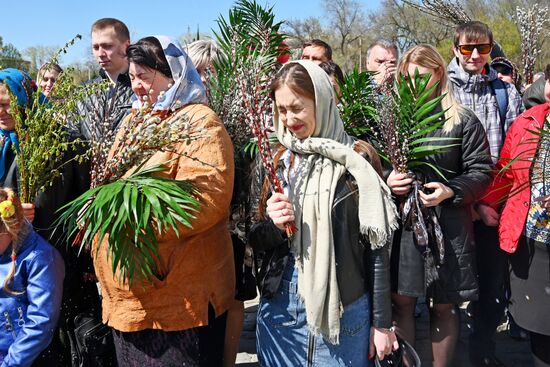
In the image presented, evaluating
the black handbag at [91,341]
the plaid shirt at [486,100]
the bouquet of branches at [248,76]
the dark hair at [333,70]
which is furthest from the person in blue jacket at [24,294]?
the plaid shirt at [486,100]

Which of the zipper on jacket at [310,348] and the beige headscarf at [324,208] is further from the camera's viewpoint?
the zipper on jacket at [310,348]

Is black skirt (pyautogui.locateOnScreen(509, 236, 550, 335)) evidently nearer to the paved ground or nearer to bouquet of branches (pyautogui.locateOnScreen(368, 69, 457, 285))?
bouquet of branches (pyautogui.locateOnScreen(368, 69, 457, 285))

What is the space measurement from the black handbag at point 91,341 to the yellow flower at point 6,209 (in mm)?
851

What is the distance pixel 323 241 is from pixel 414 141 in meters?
0.91

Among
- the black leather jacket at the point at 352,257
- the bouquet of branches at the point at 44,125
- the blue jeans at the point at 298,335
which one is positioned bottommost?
the blue jeans at the point at 298,335

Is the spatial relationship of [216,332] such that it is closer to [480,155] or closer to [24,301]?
[24,301]

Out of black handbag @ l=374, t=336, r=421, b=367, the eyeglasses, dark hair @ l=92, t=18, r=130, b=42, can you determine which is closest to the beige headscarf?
black handbag @ l=374, t=336, r=421, b=367

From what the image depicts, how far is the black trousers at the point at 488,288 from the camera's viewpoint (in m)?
4.08

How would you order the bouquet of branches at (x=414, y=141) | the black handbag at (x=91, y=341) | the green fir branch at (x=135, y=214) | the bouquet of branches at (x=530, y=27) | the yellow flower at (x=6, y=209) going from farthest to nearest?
the bouquet of branches at (x=530, y=27)
the black handbag at (x=91, y=341)
the bouquet of branches at (x=414, y=141)
the yellow flower at (x=6, y=209)
the green fir branch at (x=135, y=214)

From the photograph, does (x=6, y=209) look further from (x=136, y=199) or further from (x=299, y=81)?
(x=299, y=81)

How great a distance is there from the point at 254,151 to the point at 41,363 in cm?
161

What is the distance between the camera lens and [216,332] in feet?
9.68

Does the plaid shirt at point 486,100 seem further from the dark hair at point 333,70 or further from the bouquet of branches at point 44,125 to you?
the bouquet of branches at point 44,125

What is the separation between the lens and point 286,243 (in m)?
2.70
